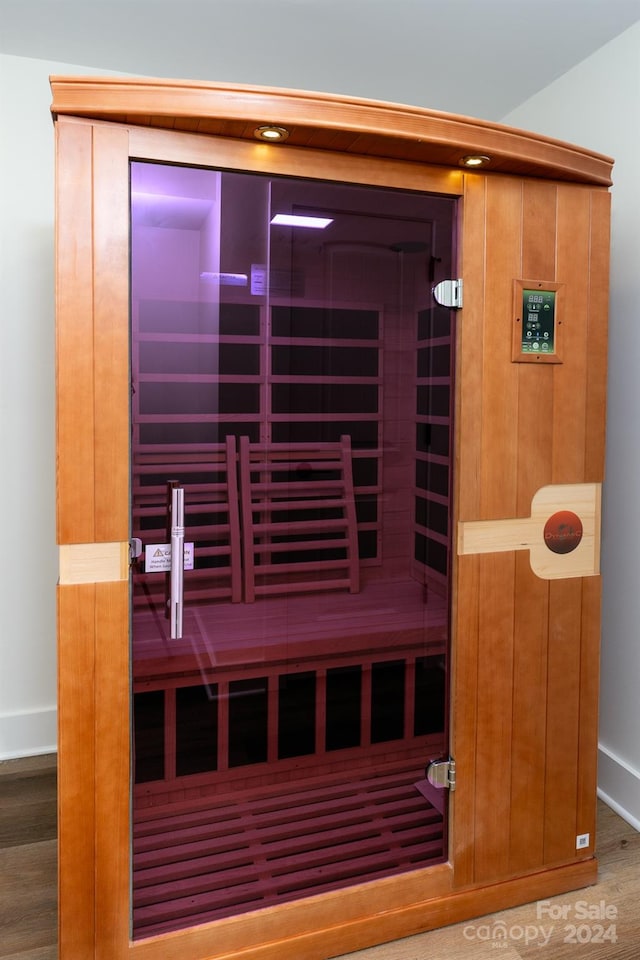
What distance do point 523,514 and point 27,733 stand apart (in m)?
2.12

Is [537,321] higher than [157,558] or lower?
higher

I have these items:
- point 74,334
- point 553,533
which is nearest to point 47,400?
point 74,334

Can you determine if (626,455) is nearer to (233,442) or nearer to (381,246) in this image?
(381,246)

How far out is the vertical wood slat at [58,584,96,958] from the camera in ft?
5.36

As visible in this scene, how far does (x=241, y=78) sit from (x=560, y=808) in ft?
9.04

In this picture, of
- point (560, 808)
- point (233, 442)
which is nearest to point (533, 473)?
Answer: point (233, 442)

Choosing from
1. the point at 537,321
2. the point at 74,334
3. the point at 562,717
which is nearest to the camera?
the point at 74,334

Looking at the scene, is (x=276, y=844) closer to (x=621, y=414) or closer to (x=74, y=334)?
(x=74, y=334)

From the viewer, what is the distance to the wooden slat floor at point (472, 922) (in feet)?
6.22

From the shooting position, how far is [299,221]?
1.77 meters

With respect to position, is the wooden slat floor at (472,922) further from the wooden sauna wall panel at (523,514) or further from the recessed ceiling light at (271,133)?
the recessed ceiling light at (271,133)

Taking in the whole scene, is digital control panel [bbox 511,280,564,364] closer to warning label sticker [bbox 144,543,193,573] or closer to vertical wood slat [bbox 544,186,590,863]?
vertical wood slat [bbox 544,186,590,863]

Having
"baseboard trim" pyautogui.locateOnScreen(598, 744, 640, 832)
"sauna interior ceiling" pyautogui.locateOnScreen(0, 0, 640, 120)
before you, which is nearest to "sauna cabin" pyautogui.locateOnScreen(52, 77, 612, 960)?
"baseboard trim" pyautogui.locateOnScreen(598, 744, 640, 832)

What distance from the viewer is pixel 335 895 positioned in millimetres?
1885
